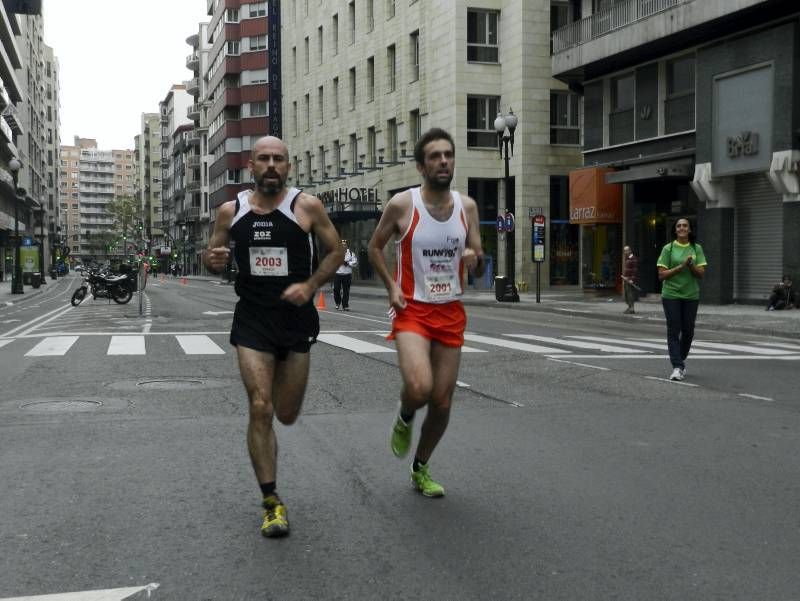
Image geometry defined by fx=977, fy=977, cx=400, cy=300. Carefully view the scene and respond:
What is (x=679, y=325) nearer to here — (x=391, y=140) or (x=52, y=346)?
(x=52, y=346)

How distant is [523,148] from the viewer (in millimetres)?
37312

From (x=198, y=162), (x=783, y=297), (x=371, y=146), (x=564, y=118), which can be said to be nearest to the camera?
(x=783, y=297)

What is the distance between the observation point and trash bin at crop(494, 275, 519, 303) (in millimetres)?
28719

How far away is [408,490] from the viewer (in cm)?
539

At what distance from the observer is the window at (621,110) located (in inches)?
1190

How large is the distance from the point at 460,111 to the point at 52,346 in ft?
88.6

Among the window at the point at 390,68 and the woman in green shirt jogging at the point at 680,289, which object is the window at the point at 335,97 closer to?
the window at the point at 390,68

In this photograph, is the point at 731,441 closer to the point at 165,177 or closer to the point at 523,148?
the point at 523,148

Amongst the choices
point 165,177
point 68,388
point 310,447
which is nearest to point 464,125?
point 68,388

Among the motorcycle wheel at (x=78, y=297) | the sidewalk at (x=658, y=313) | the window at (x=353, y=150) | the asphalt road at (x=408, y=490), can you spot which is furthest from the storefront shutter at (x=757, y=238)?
the window at (x=353, y=150)

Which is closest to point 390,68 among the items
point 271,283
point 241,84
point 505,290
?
point 505,290

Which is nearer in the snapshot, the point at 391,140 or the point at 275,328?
the point at 275,328

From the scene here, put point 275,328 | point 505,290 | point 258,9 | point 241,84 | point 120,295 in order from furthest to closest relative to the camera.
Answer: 1. point 241,84
2. point 258,9
3. point 120,295
4. point 505,290
5. point 275,328

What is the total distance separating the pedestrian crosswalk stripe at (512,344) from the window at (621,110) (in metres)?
16.1
